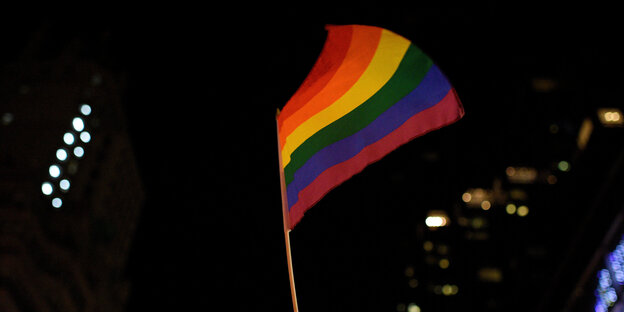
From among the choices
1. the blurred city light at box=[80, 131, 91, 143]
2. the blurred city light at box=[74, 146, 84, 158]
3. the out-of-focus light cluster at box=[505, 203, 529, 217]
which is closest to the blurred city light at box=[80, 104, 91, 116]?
the blurred city light at box=[80, 131, 91, 143]

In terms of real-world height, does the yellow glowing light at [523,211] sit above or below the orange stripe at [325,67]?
above

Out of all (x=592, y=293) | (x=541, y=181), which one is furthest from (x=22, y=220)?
(x=541, y=181)

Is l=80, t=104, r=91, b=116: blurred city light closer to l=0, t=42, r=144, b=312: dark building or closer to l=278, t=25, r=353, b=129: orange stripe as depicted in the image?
l=0, t=42, r=144, b=312: dark building

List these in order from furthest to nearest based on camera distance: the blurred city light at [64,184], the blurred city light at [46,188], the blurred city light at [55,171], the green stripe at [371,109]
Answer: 1. the blurred city light at [64,184]
2. the blurred city light at [55,171]
3. the blurred city light at [46,188]
4. the green stripe at [371,109]

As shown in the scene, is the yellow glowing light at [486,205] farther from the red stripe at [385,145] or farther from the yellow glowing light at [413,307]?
the red stripe at [385,145]

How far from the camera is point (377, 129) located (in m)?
5.48

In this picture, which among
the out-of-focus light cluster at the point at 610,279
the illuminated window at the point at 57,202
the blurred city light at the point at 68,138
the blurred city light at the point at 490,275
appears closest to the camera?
the out-of-focus light cluster at the point at 610,279

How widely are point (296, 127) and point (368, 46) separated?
1.21 m

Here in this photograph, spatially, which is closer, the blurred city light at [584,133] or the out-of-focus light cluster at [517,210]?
the blurred city light at [584,133]

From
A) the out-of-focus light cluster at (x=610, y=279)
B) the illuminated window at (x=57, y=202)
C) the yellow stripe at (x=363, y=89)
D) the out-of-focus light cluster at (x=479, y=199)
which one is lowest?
the out-of-focus light cluster at (x=610, y=279)

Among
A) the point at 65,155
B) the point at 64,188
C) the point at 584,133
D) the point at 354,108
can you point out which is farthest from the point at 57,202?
the point at 584,133

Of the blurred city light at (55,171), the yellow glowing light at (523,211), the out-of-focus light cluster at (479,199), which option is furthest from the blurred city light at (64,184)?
the yellow glowing light at (523,211)

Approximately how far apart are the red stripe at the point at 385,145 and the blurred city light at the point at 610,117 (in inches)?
1167

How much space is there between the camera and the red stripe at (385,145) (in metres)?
5.08
